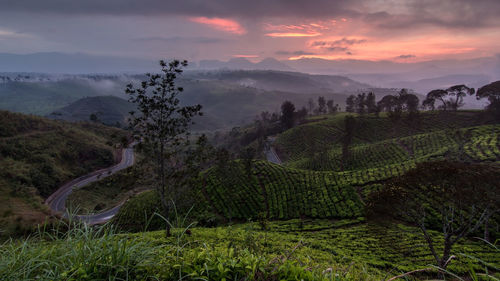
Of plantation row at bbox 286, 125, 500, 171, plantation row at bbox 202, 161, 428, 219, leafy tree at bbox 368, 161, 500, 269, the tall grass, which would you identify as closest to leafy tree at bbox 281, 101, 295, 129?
plantation row at bbox 286, 125, 500, 171

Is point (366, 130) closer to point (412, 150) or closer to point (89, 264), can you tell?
point (412, 150)

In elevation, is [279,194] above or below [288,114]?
below

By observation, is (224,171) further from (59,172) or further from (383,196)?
(59,172)

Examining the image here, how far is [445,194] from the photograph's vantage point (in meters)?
15.4

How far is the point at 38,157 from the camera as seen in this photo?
58.6 meters

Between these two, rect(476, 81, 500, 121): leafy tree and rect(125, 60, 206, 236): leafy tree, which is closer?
rect(125, 60, 206, 236): leafy tree

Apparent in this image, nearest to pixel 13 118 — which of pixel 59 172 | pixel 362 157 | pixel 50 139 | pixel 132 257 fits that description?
pixel 50 139

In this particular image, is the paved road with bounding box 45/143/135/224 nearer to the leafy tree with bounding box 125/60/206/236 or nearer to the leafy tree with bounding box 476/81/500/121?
the leafy tree with bounding box 125/60/206/236

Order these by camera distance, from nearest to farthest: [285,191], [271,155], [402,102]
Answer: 1. [285,191]
2. [271,155]
3. [402,102]

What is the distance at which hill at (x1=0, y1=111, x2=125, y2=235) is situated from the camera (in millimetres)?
41406

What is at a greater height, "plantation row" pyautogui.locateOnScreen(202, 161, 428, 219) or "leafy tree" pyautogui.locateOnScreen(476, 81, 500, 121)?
"leafy tree" pyautogui.locateOnScreen(476, 81, 500, 121)

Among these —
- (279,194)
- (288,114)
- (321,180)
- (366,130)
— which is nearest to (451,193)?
(279,194)

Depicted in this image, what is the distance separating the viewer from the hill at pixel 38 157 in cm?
4141

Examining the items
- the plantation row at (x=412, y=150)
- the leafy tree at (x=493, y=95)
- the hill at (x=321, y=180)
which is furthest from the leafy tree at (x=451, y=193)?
the leafy tree at (x=493, y=95)
